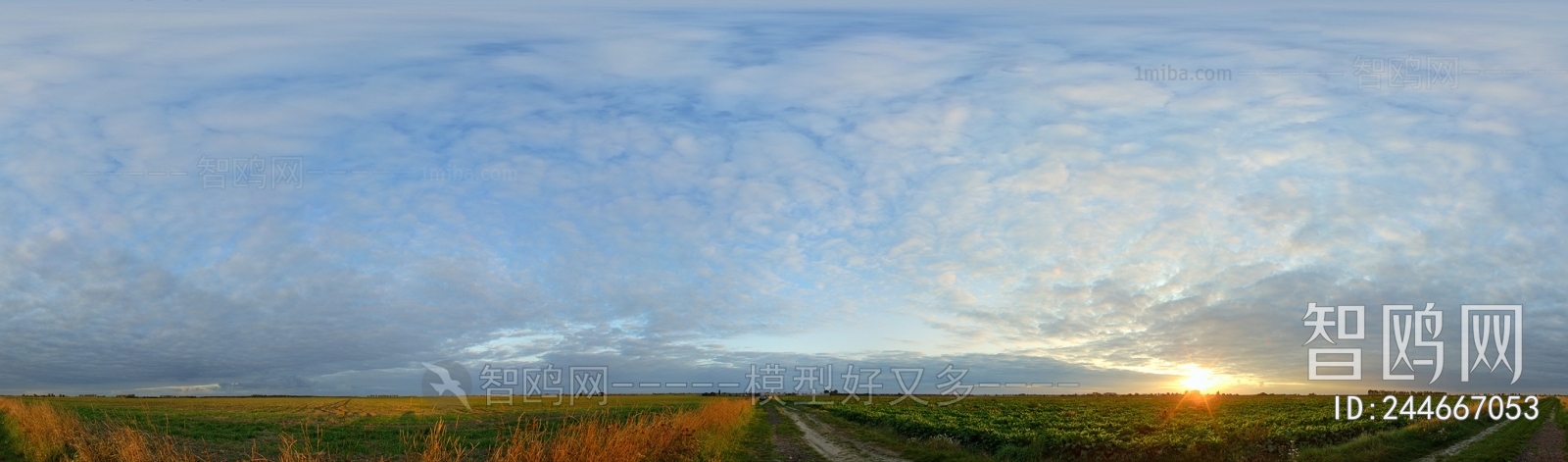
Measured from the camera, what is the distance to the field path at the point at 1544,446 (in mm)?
22839

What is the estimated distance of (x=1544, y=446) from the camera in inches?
1061

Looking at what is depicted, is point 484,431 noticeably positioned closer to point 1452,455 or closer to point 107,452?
point 107,452

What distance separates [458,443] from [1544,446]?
32.8 meters

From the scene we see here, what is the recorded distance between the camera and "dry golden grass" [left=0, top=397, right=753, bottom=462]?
12.0 meters

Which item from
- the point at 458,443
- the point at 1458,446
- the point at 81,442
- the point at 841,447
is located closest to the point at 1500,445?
the point at 1458,446

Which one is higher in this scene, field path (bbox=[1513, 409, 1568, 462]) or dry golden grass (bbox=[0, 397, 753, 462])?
dry golden grass (bbox=[0, 397, 753, 462])

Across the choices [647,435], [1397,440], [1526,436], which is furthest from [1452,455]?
[647,435]

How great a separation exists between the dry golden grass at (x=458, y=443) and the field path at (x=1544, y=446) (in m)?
22.0

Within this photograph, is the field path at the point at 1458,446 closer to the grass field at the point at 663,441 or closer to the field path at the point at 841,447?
the grass field at the point at 663,441

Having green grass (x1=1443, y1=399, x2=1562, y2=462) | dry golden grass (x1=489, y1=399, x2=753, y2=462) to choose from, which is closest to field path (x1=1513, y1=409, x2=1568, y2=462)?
green grass (x1=1443, y1=399, x2=1562, y2=462)

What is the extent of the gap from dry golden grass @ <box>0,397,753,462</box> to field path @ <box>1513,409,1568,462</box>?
22027 mm

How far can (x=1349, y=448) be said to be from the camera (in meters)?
21.6

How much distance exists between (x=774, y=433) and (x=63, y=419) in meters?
21.6

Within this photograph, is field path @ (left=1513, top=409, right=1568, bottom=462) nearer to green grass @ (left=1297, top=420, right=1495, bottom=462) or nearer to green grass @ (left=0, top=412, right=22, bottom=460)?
green grass @ (left=1297, top=420, right=1495, bottom=462)
